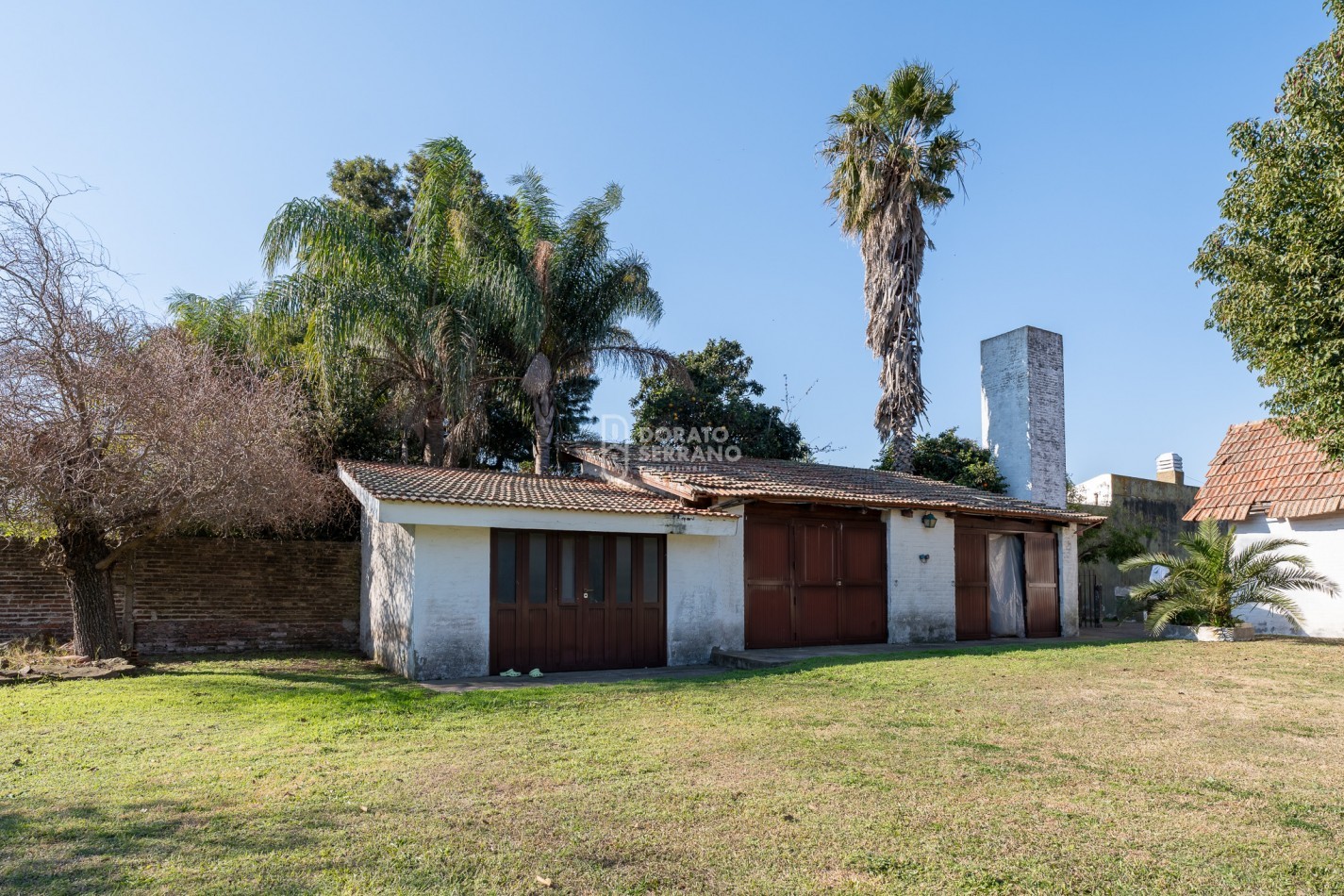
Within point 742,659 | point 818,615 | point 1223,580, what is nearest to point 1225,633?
point 1223,580

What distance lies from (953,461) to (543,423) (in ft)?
37.7

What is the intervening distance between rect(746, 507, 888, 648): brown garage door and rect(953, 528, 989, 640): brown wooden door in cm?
183

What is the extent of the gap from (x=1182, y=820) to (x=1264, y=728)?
11.5ft

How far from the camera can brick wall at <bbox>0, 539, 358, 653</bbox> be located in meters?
14.1

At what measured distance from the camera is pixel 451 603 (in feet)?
39.2

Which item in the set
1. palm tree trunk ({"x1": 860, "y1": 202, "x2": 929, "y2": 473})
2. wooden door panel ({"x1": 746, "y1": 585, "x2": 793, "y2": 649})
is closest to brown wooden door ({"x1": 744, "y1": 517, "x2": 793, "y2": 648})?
wooden door panel ({"x1": 746, "y1": 585, "x2": 793, "y2": 649})

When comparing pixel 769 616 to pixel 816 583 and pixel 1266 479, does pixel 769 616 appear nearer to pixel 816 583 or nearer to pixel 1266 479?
pixel 816 583

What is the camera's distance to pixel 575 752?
22.8 feet

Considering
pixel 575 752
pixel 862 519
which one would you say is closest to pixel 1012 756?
pixel 575 752

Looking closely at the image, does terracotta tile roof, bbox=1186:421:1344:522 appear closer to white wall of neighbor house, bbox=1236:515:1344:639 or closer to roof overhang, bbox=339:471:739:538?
white wall of neighbor house, bbox=1236:515:1344:639

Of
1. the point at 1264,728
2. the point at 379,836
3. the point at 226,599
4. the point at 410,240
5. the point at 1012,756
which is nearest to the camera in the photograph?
the point at 379,836

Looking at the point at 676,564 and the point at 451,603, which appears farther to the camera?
the point at 676,564

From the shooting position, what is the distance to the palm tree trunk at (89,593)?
12.4m

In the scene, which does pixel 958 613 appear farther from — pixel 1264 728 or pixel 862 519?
pixel 1264 728
